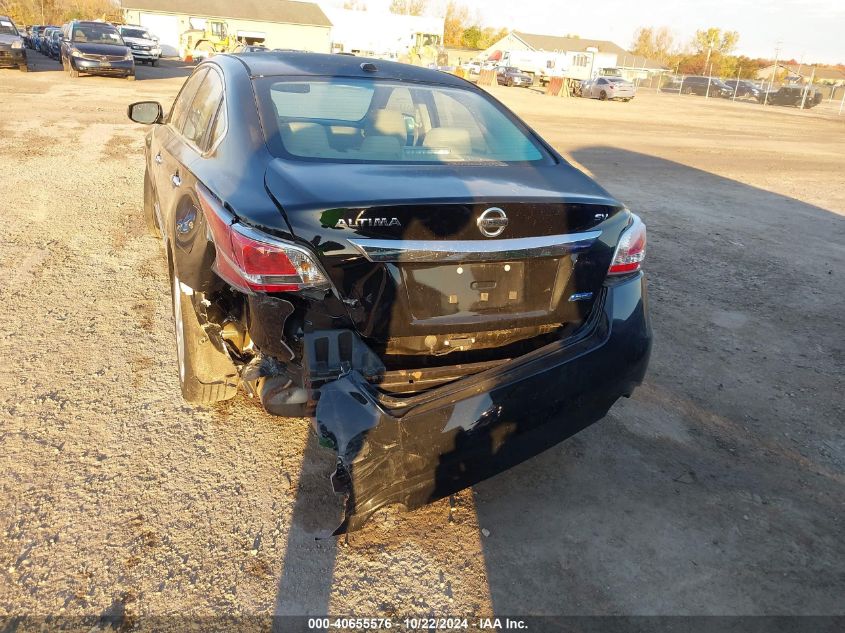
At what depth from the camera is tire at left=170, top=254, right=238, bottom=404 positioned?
3043mm

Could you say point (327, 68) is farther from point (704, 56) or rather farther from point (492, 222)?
point (704, 56)

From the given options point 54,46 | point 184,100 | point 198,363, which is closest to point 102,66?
point 54,46

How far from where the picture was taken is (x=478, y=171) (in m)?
2.77

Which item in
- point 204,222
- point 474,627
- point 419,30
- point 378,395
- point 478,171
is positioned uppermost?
point 419,30

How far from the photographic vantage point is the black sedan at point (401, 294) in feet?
7.37

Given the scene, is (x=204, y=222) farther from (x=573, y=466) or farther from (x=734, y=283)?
(x=734, y=283)

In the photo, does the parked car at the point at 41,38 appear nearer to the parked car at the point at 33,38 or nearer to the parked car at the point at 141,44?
the parked car at the point at 33,38

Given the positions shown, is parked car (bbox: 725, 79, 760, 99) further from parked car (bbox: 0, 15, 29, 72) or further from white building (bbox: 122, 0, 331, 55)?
parked car (bbox: 0, 15, 29, 72)

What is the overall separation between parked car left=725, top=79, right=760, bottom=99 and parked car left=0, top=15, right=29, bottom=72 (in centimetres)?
4424

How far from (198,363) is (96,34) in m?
→ 23.8

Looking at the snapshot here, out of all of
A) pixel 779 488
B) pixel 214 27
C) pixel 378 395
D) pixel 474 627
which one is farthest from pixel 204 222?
pixel 214 27

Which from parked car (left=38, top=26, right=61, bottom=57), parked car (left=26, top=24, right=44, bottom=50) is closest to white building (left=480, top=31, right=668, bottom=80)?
parked car (left=26, top=24, right=44, bottom=50)

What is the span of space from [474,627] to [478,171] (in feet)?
5.85

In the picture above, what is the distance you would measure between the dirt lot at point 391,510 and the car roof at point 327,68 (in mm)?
1767
